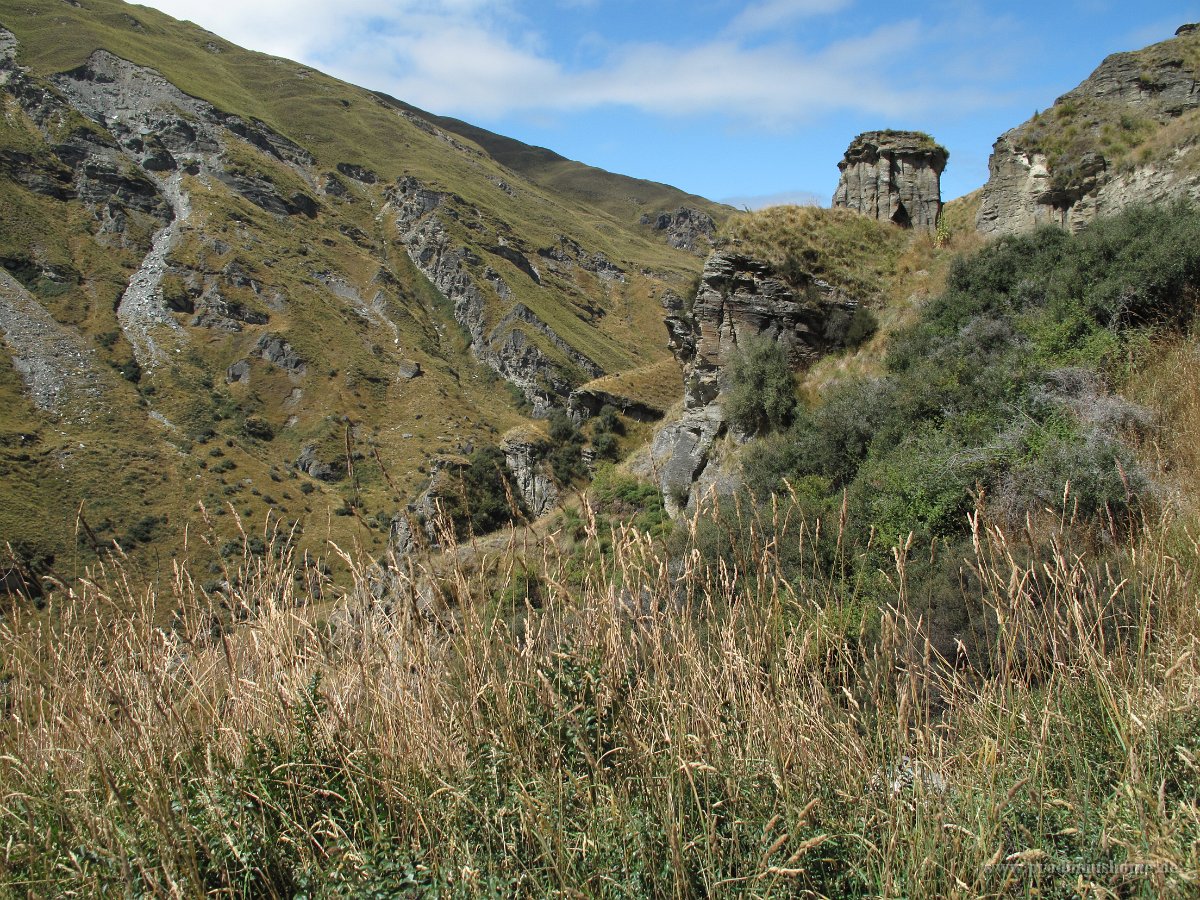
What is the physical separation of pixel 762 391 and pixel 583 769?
45.4 feet

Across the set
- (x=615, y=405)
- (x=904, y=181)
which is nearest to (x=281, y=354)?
(x=615, y=405)

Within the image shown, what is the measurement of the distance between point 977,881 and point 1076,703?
48.7 inches

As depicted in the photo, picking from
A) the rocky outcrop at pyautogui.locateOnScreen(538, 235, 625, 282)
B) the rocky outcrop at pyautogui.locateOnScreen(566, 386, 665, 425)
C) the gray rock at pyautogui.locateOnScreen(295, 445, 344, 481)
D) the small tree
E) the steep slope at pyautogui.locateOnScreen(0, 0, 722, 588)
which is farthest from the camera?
the rocky outcrop at pyautogui.locateOnScreen(538, 235, 625, 282)

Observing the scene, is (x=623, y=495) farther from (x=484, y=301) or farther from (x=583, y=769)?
(x=484, y=301)

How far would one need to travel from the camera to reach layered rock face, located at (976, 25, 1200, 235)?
13.1m

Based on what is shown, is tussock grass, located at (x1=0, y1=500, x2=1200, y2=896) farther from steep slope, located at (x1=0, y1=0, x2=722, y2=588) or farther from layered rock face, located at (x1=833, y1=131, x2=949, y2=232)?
steep slope, located at (x1=0, y1=0, x2=722, y2=588)

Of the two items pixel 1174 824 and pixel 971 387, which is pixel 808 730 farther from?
pixel 971 387

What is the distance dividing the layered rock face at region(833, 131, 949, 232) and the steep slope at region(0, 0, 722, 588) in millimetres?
34004

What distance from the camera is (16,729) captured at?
3.12 m

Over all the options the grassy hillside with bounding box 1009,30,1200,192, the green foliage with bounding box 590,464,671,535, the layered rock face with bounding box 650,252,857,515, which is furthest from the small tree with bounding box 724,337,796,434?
the grassy hillside with bounding box 1009,30,1200,192

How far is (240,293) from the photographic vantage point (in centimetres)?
9419

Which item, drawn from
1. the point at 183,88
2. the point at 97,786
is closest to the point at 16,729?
the point at 97,786

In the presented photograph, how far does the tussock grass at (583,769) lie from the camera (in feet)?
6.42

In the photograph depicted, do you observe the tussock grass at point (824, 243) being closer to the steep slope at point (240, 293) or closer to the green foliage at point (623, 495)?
the green foliage at point (623, 495)
